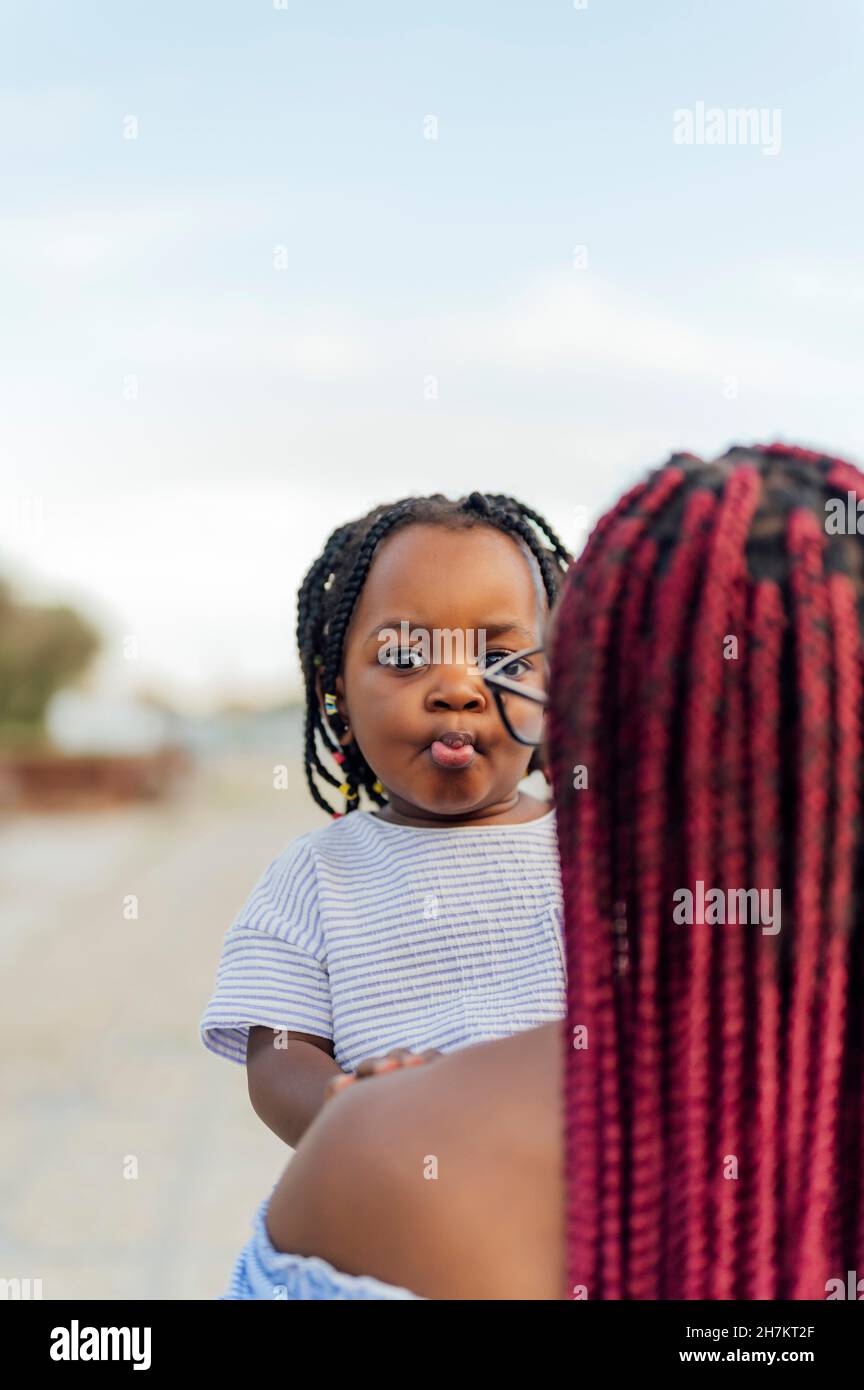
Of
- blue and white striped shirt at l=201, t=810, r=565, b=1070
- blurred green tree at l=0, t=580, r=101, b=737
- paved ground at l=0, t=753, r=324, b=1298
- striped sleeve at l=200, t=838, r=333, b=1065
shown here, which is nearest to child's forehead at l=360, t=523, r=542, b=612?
blue and white striped shirt at l=201, t=810, r=565, b=1070

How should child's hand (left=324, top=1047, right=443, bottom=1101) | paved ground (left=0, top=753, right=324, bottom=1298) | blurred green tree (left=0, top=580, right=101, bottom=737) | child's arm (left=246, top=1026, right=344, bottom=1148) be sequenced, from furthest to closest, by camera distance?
1. blurred green tree (left=0, top=580, right=101, bottom=737)
2. paved ground (left=0, top=753, right=324, bottom=1298)
3. child's arm (left=246, top=1026, right=344, bottom=1148)
4. child's hand (left=324, top=1047, right=443, bottom=1101)

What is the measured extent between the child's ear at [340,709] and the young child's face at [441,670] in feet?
0.37

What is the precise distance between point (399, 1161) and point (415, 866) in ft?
2.99

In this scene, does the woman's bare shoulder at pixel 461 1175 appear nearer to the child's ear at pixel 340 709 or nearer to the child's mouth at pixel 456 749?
the child's mouth at pixel 456 749

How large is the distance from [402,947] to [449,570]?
1.77 ft

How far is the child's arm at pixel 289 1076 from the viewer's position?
74.5 inches

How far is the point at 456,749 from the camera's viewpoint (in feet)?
6.98

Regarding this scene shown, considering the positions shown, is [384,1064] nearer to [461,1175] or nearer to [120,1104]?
[461,1175]

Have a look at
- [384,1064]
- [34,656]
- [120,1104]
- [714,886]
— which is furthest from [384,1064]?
[34,656]

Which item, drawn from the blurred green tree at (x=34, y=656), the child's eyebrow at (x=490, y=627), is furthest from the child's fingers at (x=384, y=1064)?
the blurred green tree at (x=34, y=656)

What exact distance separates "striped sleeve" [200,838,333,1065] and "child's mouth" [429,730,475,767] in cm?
25

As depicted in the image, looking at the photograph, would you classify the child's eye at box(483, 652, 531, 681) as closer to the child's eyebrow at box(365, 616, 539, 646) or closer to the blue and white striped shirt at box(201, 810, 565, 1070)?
the child's eyebrow at box(365, 616, 539, 646)

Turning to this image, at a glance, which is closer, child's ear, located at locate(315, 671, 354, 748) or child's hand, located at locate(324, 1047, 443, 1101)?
child's hand, located at locate(324, 1047, 443, 1101)

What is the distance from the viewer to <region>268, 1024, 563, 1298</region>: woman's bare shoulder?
3.92 ft
